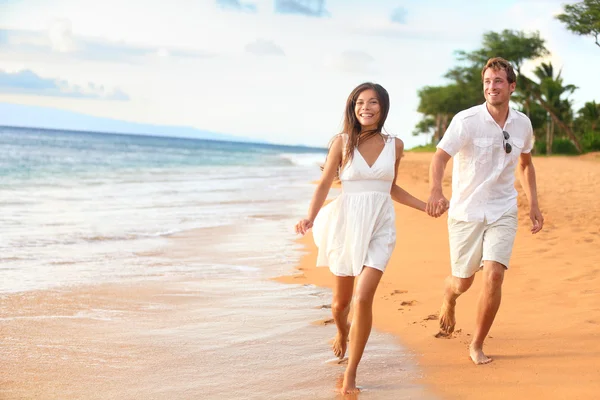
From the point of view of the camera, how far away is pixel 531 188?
522 cm

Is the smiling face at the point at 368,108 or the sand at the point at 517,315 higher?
the smiling face at the point at 368,108

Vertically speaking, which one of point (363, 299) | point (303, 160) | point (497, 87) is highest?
point (497, 87)

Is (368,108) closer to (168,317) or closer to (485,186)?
(485,186)

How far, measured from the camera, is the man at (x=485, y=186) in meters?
4.70

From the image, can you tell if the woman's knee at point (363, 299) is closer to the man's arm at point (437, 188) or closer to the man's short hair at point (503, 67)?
the man's arm at point (437, 188)

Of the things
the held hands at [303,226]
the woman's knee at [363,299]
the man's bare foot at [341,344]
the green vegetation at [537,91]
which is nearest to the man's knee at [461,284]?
the man's bare foot at [341,344]

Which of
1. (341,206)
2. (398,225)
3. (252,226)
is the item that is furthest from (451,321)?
(252,226)

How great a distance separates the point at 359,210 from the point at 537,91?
2051 inches

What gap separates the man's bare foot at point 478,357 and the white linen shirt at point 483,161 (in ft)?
2.91

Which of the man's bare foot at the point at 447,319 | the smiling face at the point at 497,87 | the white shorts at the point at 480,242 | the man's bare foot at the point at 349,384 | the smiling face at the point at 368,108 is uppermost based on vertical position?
the smiling face at the point at 497,87

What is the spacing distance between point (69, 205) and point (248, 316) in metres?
11.2

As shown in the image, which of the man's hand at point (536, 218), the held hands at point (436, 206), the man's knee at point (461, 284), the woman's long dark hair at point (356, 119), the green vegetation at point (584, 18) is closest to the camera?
the woman's long dark hair at point (356, 119)

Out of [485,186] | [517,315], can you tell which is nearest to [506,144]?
[485,186]

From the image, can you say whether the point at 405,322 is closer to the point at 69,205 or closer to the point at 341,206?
the point at 341,206
